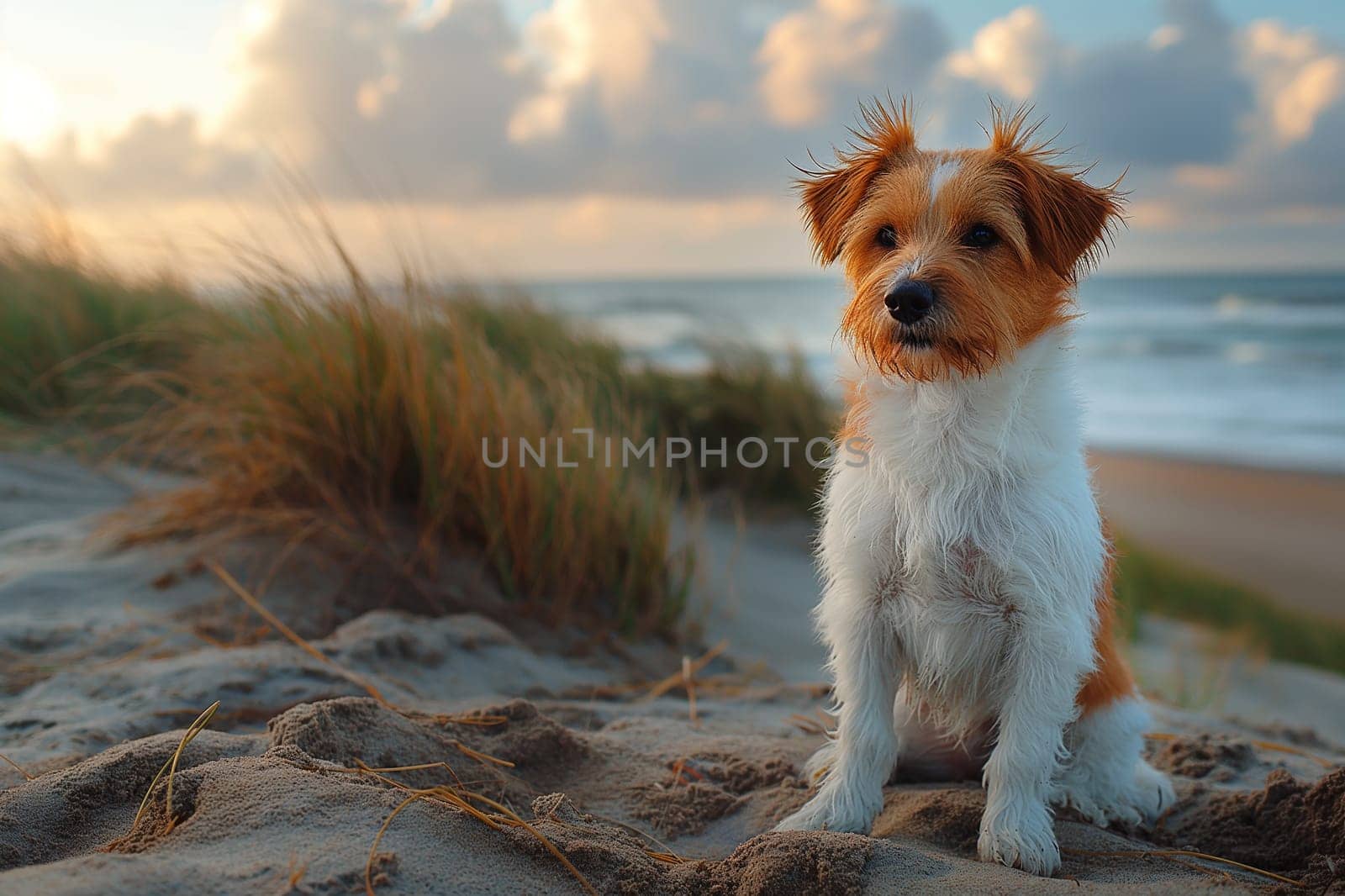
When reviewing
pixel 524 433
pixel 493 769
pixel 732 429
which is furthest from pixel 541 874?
pixel 732 429

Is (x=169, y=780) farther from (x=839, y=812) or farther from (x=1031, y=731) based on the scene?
(x=1031, y=731)

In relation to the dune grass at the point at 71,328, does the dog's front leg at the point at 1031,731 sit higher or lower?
lower

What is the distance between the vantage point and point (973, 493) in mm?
2869

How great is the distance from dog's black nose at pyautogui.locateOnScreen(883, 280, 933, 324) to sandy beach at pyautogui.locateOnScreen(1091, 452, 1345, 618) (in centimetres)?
597

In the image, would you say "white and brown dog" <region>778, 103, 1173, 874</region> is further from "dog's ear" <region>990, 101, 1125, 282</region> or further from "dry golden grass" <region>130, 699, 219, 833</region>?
"dry golden grass" <region>130, 699, 219, 833</region>

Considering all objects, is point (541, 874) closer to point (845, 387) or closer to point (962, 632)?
point (962, 632)

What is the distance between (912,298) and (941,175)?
1.59ft

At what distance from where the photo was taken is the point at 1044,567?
9.28 ft

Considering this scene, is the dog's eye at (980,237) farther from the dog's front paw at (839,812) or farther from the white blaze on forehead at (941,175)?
the dog's front paw at (839,812)

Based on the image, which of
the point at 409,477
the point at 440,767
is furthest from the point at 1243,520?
the point at 440,767

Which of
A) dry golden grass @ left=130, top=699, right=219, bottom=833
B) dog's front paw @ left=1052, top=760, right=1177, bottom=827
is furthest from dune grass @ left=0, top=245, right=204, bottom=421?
dog's front paw @ left=1052, top=760, right=1177, bottom=827

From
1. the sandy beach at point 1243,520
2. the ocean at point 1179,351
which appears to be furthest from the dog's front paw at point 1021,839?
the sandy beach at point 1243,520

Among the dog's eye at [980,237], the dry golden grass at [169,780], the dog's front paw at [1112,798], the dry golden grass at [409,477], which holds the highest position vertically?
the dog's eye at [980,237]

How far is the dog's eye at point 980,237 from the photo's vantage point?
2.92 m
